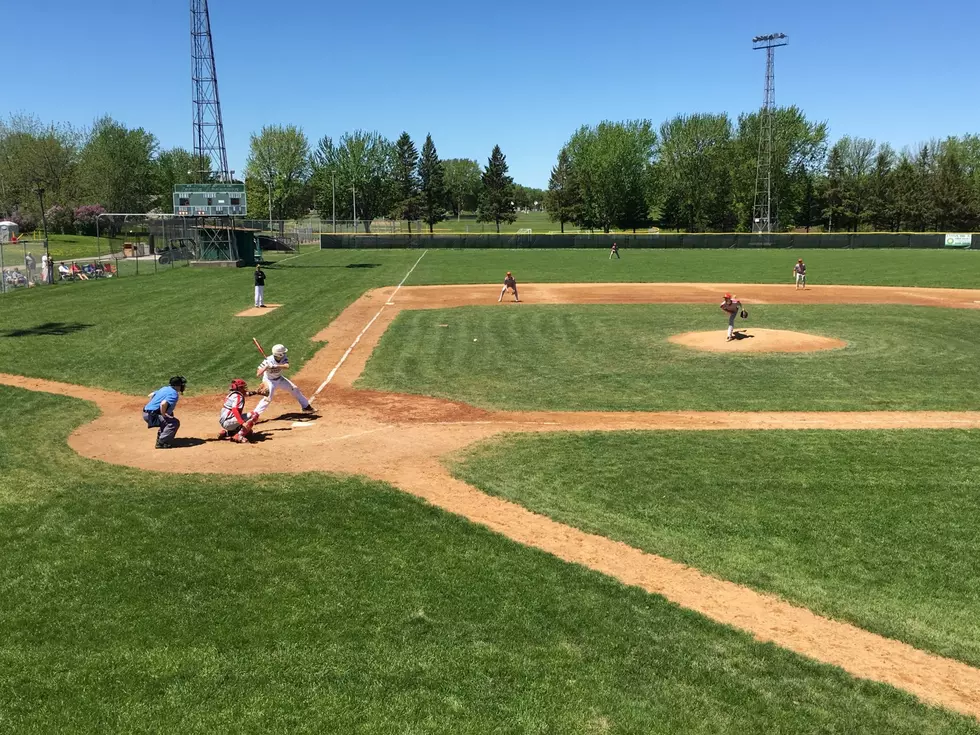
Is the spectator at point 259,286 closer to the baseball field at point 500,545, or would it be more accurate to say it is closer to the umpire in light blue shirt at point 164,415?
the baseball field at point 500,545

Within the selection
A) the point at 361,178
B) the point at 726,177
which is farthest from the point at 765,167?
the point at 361,178

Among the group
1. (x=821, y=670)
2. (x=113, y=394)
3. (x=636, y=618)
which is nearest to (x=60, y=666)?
(x=636, y=618)

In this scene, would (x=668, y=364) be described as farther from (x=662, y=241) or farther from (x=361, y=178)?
(x=361, y=178)

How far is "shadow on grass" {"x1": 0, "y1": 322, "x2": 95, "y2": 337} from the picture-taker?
938 inches

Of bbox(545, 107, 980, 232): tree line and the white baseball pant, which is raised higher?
bbox(545, 107, 980, 232): tree line

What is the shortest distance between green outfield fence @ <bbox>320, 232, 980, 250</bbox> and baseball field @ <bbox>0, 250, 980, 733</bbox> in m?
58.2

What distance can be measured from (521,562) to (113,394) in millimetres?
12348

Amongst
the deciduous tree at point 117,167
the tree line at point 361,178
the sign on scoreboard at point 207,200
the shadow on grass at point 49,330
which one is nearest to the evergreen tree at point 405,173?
the tree line at point 361,178

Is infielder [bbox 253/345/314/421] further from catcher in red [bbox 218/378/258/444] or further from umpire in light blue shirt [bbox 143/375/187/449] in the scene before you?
umpire in light blue shirt [bbox 143/375/187/449]

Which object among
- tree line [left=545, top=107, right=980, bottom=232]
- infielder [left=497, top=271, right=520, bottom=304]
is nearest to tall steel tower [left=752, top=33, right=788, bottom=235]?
tree line [left=545, top=107, right=980, bottom=232]

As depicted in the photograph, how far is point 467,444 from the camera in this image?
42.3 feet

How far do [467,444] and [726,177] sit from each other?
352ft

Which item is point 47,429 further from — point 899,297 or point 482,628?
point 899,297

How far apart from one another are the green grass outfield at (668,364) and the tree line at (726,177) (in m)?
83.6
